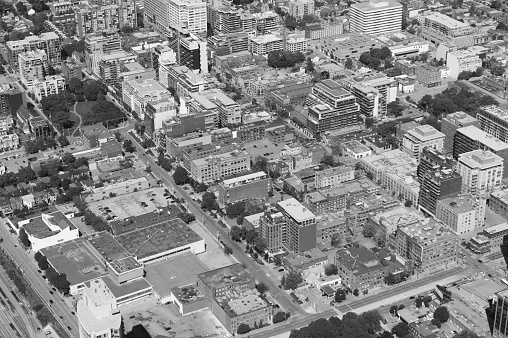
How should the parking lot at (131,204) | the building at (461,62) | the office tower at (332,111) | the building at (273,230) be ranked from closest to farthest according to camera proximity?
the building at (273,230), the parking lot at (131,204), the office tower at (332,111), the building at (461,62)

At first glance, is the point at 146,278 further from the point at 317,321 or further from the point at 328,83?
the point at 328,83

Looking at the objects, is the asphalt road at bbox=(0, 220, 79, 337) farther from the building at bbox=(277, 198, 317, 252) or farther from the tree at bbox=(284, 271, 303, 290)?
the building at bbox=(277, 198, 317, 252)

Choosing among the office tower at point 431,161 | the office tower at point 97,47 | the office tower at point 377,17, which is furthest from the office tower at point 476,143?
the office tower at point 97,47

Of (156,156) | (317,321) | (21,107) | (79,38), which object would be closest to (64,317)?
(317,321)

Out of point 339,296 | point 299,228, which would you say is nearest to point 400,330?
point 339,296

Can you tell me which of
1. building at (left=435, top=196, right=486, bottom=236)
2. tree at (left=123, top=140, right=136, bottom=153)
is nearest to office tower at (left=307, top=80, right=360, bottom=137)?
tree at (left=123, top=140, right=136, bottom=153)

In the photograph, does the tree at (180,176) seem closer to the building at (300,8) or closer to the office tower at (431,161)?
the office tower at (431,161)
